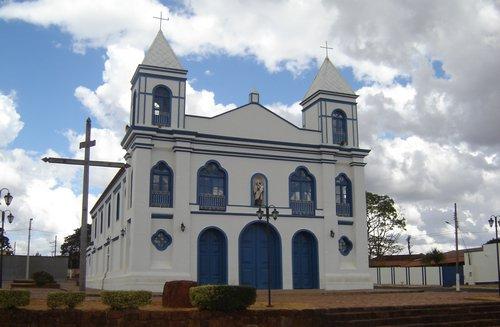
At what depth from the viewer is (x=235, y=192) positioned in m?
28.6

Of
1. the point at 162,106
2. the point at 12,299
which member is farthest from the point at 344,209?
the point at 12,299

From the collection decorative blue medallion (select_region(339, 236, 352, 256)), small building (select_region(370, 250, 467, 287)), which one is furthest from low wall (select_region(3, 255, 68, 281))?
decorative blue medallion (select_region(339, 236, 352, 256))

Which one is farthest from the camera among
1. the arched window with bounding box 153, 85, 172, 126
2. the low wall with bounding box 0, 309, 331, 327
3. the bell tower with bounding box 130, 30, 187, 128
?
the arched window with bounding box 153, 85, 172, 126

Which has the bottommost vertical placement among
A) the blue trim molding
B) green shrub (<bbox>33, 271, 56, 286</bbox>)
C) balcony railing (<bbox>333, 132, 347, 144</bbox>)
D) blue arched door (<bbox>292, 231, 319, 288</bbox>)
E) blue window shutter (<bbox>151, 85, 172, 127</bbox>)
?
Answer: green shrub (<bbox>33, 271, 56, 286</bbox>)

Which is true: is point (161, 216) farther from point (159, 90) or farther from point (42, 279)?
point (42, 279)

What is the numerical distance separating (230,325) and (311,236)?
1502 cm

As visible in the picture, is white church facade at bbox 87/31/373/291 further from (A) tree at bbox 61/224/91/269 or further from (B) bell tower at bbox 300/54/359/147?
(A) tree at bbox 61/224/91/269

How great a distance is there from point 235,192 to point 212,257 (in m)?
3.39

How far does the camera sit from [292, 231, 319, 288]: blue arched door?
29.2 m

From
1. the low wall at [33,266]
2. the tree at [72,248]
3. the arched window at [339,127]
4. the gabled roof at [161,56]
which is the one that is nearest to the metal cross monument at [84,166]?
the gabled roof at [161,56]

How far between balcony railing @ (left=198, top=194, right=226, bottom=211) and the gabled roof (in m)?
6.64

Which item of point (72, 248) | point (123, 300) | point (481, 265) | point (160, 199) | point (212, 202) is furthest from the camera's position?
point (72, 248)

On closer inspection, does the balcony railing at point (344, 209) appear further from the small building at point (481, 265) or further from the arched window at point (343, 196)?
the small building at point (481, 265)

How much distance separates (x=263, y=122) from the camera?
30000 mm
